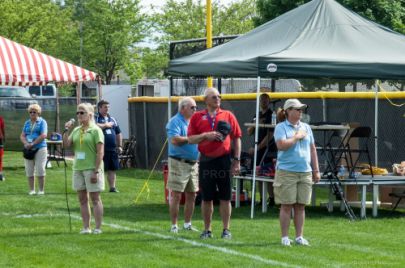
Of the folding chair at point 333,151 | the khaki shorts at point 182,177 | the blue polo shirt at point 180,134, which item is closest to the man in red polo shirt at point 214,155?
the blue polo shirt at point 180,134

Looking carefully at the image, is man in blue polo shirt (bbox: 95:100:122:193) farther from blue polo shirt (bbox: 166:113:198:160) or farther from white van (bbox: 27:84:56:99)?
white van (bbox: 27:84:56:99)

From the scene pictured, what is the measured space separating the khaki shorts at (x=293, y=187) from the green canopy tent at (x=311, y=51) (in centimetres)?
336

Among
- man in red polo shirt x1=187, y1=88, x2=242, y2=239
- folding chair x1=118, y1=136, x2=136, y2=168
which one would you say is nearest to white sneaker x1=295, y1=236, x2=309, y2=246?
man in red polo shirt x1=187, y1=88, x2=242, y2=239

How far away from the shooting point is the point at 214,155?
42.0 ft

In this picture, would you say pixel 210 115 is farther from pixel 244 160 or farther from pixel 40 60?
pixel 40 60

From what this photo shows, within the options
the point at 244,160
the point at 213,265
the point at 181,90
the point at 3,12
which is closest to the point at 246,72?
the point at 244,160

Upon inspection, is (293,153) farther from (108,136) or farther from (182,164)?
(108,136)

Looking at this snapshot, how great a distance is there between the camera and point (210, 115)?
506 inches

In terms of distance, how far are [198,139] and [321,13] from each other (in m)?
5.85

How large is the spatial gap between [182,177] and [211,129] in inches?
44.9

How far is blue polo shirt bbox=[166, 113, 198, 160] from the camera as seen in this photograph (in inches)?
532

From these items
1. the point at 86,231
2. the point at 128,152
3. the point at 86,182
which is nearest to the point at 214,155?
the point at 86,182

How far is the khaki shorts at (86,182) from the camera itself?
13.2m

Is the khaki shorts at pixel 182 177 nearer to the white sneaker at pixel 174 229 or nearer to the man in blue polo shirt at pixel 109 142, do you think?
the white sneaker at pixel 174 229
